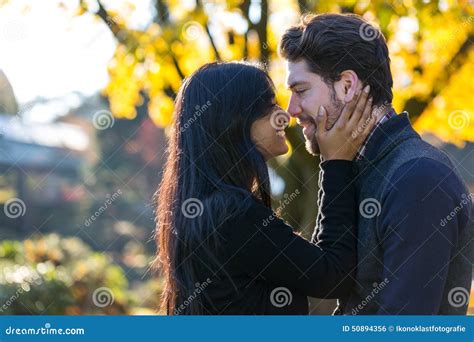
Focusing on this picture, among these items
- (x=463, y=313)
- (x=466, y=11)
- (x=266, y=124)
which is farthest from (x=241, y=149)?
(x=466, y=11)

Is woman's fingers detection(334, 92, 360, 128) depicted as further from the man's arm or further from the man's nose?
the man's arm

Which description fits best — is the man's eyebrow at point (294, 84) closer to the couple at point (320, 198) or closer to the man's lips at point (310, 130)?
the couple at point (320, 198)

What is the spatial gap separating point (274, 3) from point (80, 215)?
21.4 m

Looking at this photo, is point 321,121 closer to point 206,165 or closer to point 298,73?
point 298,73

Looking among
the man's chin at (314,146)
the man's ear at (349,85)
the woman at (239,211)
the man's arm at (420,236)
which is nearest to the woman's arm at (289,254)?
the woman at (239,211)

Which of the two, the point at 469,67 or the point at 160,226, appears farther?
the point at 469,67

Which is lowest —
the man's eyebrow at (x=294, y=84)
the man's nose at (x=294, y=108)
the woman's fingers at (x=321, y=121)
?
the woman's fingers at (x=321, y=121)

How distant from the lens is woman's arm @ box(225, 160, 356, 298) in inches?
106

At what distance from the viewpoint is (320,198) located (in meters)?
3.04

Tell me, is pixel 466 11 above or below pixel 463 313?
above

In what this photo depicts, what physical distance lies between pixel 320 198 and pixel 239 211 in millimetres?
472

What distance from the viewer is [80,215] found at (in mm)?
26312

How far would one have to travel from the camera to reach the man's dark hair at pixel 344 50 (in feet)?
9.61
